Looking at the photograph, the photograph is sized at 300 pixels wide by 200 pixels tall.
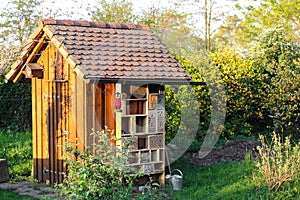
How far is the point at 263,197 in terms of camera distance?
24.5 feet

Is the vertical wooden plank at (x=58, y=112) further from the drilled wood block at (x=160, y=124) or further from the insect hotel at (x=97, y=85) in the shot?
the drilled wood block at (x=160, y=124)

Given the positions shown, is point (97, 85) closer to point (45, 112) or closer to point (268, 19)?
point (45, 112)

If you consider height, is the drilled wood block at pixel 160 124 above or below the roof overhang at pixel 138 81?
below

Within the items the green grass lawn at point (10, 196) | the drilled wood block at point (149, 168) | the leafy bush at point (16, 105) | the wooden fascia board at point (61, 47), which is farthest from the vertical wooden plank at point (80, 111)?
the leafy bush at point (16, 105)

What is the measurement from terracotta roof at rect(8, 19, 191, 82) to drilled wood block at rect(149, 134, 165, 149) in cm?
112

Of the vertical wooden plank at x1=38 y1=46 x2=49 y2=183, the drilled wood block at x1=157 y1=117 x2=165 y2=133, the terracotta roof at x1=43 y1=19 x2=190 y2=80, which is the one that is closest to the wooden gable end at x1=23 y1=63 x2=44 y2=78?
the vertical wooden plank at x1=38 y1=46 x2=49 y2=183

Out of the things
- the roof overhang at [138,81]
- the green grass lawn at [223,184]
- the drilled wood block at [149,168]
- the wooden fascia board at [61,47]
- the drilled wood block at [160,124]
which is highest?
the wooden fascia board at [61,47]

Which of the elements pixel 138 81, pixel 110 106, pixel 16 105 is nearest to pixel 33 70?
pixel 110 106

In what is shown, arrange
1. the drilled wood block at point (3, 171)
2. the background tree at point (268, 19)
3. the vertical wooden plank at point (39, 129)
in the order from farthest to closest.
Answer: the background tree at point (268, 19) → the vertical wooden plank at point (39, 129) → the drilled wood block at point (3, 171)

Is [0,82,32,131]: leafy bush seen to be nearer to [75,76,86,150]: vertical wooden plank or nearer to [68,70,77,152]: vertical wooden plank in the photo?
[68,70,77,152]: vertical wooden plank

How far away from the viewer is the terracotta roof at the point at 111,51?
26.6 feet

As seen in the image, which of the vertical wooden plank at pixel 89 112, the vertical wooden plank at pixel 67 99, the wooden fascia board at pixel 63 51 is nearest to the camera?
the wooden fascia board at pixel 63 51

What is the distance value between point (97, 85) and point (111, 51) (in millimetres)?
765

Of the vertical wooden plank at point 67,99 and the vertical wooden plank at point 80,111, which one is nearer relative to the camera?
the vertical wooden plank at point 80,111
